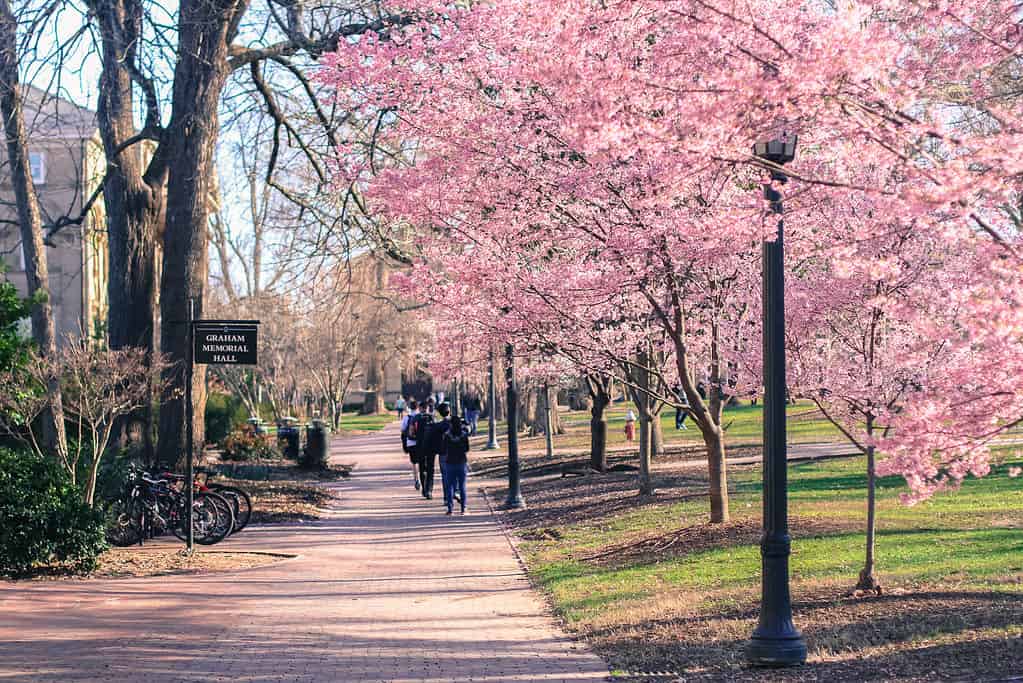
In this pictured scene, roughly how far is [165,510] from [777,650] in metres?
11.1

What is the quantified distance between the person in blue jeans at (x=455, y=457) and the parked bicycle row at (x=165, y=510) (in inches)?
173

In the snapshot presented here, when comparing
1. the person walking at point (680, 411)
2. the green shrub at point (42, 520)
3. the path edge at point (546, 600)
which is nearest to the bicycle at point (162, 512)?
the green shrub at point (42, 520)

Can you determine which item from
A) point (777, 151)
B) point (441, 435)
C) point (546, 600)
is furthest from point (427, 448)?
point (777, 151)

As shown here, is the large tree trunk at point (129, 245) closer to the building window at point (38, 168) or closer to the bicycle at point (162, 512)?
the bicycle at point (162, 512)

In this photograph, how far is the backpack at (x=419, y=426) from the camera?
2458 centimetres

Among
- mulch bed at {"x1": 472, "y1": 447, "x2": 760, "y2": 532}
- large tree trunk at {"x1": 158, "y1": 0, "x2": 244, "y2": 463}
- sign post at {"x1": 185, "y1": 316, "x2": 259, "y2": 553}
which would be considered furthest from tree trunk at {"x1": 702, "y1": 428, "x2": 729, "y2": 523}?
large tree trunk at {"x1": 158, "y1": 0, "x2": 244, "y2": 463}

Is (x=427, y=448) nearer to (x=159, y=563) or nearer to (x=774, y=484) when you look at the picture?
(x=159, y=563)

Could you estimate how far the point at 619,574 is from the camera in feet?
45.2

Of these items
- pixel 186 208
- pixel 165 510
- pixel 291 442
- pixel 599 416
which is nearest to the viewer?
pixel 165 510

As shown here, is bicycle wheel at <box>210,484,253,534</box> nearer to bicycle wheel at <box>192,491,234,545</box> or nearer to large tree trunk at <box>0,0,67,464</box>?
bicycle wheel at <box>192,491,234,545</box>

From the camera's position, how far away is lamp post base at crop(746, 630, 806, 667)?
878 cm

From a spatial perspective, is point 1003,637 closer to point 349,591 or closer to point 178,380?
point 349,591

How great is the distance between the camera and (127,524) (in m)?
16.9

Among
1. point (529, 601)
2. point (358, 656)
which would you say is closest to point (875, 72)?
point (358, 656)
